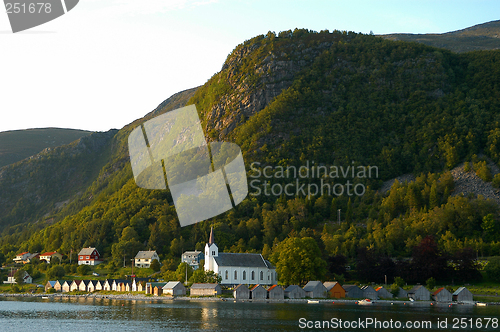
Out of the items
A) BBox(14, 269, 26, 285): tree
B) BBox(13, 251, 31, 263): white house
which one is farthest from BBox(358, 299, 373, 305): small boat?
BBox(13, 251, 31, 263): white house

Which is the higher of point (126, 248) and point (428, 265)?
point (428, 265)

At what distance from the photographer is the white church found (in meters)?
104

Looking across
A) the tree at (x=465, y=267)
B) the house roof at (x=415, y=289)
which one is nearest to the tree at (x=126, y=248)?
the house roof at (x=415, y=289)

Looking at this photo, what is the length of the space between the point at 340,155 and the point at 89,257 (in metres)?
75.9

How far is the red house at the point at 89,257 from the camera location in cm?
Answer: 13262

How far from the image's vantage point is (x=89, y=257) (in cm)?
13300

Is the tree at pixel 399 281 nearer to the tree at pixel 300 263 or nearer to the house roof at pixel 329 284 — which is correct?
the house roof at pixel 329 284

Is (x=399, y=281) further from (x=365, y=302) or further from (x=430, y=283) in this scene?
(x=365, y=302)

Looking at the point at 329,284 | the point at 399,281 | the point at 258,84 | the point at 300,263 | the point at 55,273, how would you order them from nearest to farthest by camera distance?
the point at 329,284
the point at 300,263
the point at 399,281
the point at 55,273
the point at 258,84

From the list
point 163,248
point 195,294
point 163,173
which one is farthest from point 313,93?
point 195,294

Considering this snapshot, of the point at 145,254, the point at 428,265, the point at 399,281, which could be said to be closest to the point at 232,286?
the point at 399,281

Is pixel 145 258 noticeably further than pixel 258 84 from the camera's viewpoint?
No

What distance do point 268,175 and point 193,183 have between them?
2132cm

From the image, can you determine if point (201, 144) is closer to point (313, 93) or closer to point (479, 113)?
point (313, 93)
